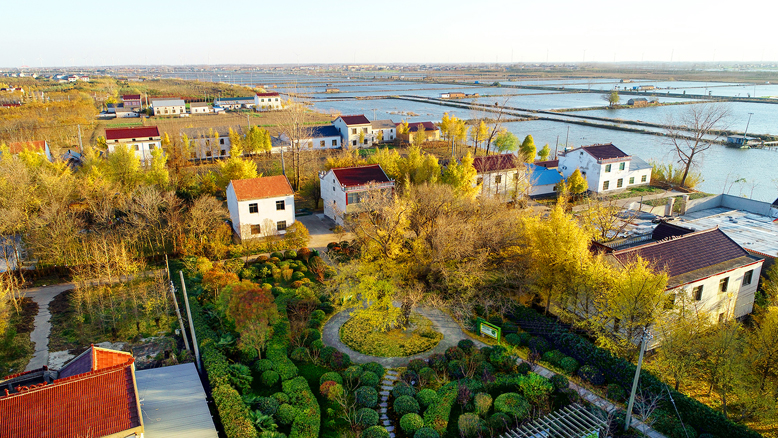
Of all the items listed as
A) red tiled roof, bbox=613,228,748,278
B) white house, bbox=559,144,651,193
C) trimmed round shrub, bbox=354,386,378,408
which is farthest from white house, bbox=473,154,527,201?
trimmed round shrub, bbox=354,386,378,408

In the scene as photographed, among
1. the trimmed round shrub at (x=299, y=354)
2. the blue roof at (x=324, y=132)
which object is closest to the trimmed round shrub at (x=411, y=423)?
the trimmed round shrub at (x=299, y=354)

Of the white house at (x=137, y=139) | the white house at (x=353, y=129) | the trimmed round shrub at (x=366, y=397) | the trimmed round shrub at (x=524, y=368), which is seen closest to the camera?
the trimmed round shrub at (x=366, y=397)

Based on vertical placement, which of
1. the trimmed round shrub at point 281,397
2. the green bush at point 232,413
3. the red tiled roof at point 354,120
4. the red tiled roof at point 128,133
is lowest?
the trimmed round shrub at point 281,397

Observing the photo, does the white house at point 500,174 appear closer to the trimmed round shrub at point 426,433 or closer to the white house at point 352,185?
the white house at point 352,185

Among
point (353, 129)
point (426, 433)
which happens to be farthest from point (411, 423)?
point (353, 129)

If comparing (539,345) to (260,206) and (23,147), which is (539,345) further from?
(23,147)
